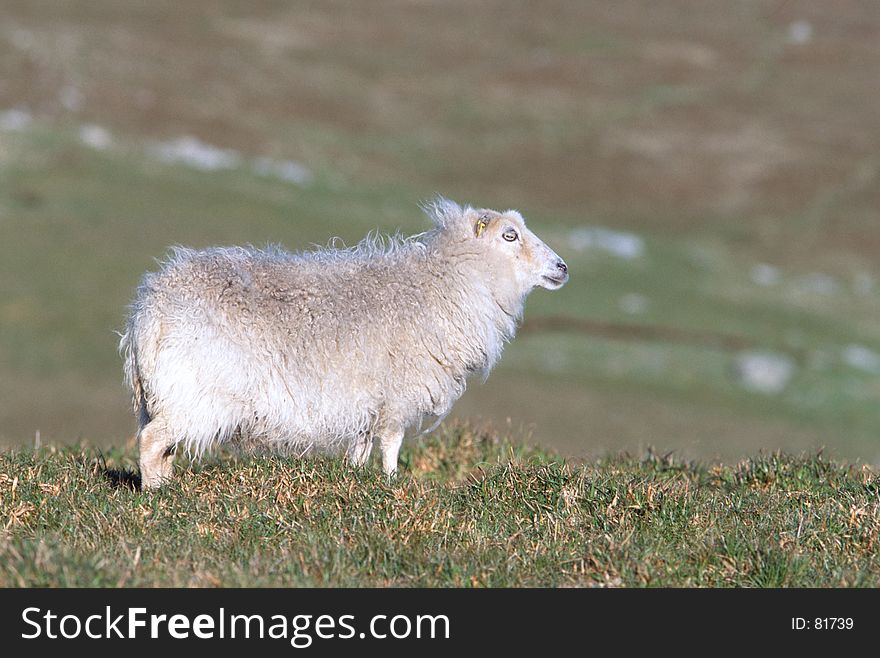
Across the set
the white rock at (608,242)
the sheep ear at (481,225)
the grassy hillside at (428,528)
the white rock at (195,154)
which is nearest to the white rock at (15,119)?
the white rock at (195,154)

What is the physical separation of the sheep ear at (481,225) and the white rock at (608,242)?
149 feet

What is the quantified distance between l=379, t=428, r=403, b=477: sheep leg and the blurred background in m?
11.1

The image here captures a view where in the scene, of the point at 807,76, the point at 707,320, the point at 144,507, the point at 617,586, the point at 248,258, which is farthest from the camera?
the point at 807,76

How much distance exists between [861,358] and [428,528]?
40515mm

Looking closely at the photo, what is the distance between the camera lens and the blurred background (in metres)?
38.2

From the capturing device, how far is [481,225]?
10844 millimetres

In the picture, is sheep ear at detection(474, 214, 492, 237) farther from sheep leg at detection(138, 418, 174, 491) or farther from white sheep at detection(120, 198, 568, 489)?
sheep leg at detection(138, 418, 174, 491)

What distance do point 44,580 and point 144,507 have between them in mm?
1763

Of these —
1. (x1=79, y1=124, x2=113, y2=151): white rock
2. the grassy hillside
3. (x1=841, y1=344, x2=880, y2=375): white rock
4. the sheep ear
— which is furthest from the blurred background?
the grassy hillside

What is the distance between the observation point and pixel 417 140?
251 feet

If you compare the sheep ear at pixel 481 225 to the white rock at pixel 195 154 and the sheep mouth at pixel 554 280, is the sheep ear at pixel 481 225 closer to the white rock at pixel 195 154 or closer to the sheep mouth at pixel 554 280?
the sheep mouth at pixel 554 280

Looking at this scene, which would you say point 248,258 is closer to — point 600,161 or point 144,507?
point 144,507
